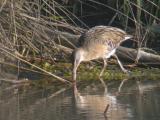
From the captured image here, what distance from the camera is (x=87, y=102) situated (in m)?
8.89

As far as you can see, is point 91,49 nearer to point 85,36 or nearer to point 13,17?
point 85,36

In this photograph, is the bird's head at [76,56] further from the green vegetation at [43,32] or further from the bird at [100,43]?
the green vegetation at [43,32]

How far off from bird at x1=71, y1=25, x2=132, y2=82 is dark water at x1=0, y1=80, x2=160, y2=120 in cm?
86

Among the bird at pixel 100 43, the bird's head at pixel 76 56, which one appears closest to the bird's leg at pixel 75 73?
the bird's head at pixel 76 56

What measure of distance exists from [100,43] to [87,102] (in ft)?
9.73

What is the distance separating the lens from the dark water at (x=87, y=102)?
26.4 feet

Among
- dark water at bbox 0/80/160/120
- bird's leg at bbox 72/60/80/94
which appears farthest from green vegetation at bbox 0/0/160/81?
dark water at bbox 0/80/160/120

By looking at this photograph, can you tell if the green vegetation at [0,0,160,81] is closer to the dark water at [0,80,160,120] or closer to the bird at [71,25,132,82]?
the bird at [71,25,132,82]

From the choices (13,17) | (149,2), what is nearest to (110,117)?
(13,17)

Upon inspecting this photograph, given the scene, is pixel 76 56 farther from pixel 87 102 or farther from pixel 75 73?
pixel 87 102

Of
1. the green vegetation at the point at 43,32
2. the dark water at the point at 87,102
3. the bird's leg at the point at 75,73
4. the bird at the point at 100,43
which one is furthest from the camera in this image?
the bird at the point at 100,43

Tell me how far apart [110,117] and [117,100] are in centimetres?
114

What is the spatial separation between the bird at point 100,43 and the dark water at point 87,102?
0.86 meters

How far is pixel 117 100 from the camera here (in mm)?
8969
